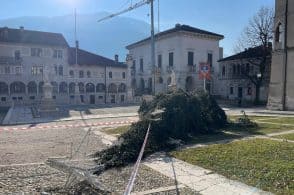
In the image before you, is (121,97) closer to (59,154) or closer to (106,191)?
(59,154)

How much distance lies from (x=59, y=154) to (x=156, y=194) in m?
6.00

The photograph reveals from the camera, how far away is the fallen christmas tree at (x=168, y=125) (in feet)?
35.4

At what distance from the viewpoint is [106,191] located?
7547 mm

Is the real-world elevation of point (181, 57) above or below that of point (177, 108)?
above

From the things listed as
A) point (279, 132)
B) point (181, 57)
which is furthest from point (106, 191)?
point (181, 57)

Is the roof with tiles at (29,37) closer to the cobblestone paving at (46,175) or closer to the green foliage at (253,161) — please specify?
the cobblestone paving at (46,175)

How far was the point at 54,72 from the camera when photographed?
5575 cm

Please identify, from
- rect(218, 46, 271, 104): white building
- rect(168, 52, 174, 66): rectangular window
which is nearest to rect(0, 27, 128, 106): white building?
rect(168, 52, 174, 66): rectangular window

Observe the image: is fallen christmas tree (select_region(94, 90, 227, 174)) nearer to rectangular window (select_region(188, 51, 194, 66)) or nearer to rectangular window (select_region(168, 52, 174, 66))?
rectangular window (select_region(188, 51, 194, 66))

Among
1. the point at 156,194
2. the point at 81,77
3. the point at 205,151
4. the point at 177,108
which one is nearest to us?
the point at 156,194

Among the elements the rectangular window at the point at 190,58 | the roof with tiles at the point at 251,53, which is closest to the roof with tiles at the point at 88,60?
the rectangular window at the point at 190,58

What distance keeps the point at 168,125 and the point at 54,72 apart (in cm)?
4518

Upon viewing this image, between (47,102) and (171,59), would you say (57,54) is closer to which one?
(171,59)

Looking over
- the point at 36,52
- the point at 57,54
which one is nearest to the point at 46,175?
the point at 36,52
